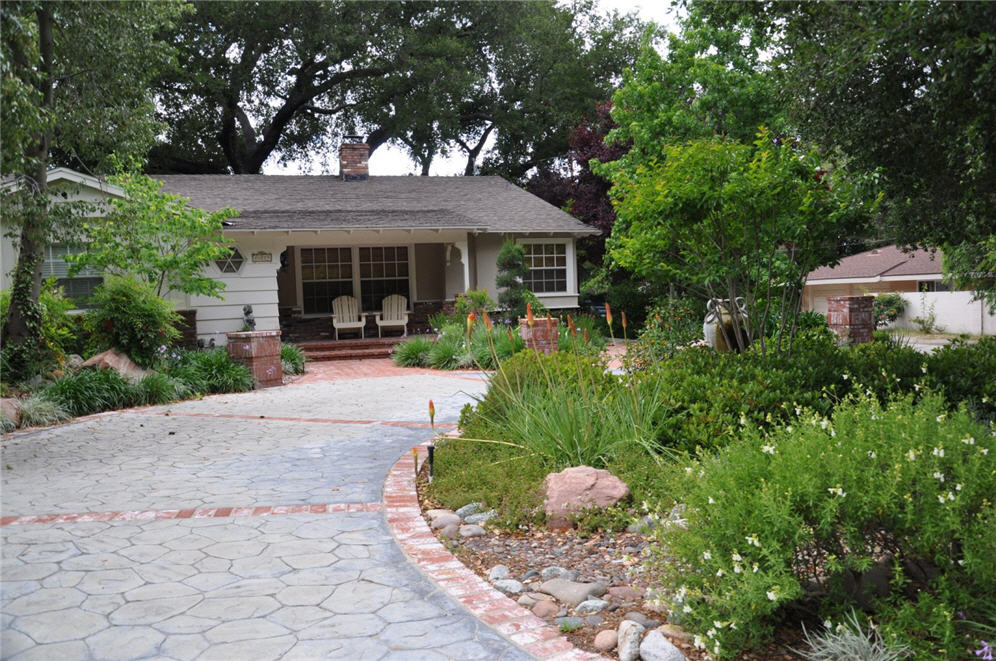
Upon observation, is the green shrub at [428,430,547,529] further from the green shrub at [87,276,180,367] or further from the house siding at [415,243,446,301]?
the house siding at [415,243,446,301]

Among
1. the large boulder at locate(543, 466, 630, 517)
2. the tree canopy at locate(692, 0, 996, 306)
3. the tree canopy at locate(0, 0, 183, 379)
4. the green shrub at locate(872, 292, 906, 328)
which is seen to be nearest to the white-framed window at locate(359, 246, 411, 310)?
the tree canopy at locate(0, 0, 183, 379)

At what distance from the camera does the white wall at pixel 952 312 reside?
21.9 m

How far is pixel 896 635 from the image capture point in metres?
2.54

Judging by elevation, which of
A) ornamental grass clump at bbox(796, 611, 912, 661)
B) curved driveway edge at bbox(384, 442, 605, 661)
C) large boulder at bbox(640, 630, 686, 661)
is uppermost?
ornamental grass clump at bbox(796, 611, 912, 661)

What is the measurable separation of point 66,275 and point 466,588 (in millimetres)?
13041

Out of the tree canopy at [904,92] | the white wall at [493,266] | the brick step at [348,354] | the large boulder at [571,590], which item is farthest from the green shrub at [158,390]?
the white wall at [493,266]

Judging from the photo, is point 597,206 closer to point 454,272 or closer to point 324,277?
point 454,272

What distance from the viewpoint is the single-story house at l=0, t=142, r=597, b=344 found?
15.8 meters

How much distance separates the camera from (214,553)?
4.11 m

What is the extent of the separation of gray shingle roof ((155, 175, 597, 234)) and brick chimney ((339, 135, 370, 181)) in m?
0.30

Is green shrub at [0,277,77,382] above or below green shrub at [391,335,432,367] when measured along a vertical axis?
above

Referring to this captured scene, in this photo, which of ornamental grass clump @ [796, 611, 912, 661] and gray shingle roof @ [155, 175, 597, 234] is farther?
gray shingle roof @ [155, 175, 597, 234]

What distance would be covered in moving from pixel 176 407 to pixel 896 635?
923 cm

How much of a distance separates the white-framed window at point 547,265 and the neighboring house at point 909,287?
6589mm
